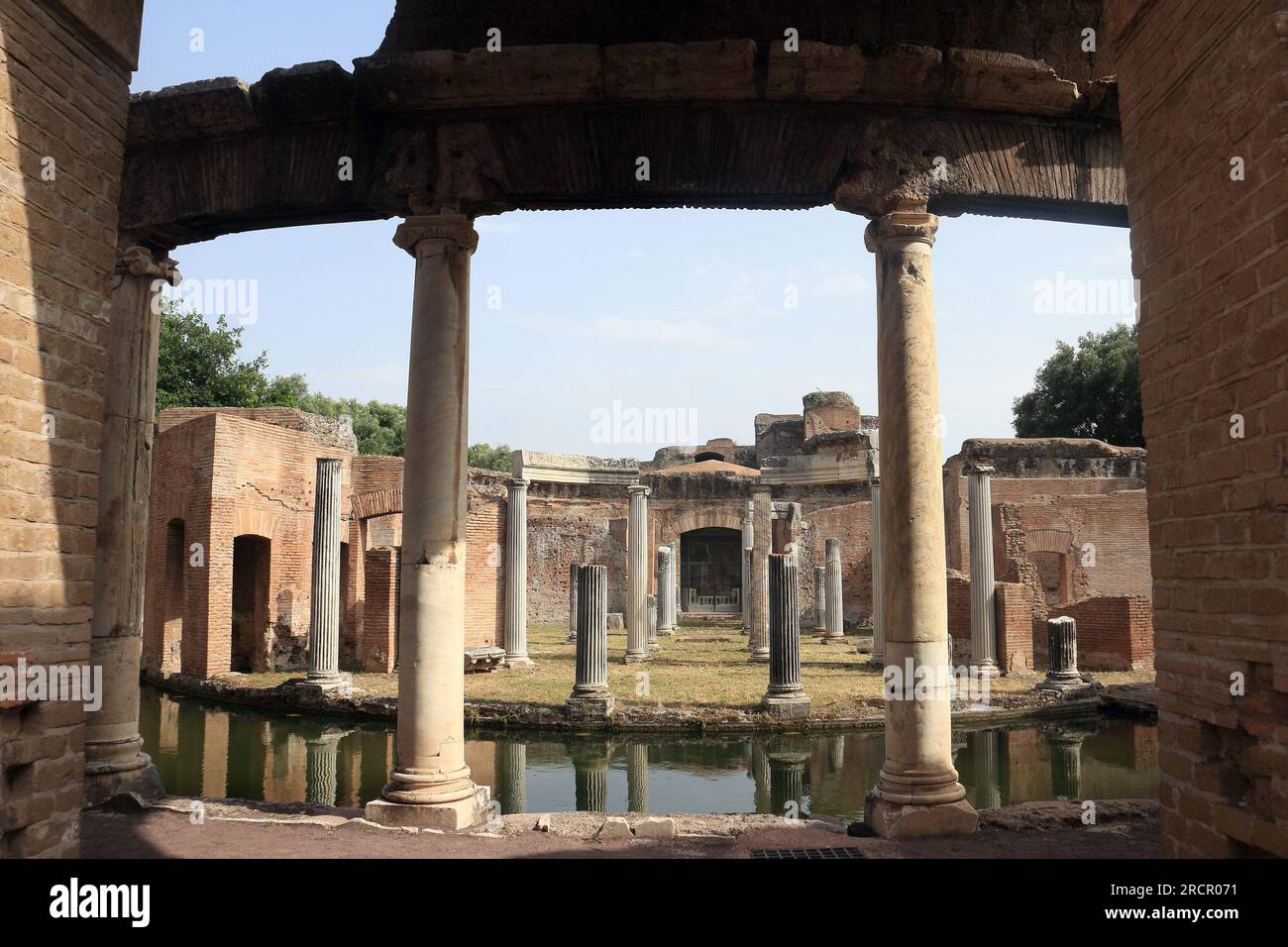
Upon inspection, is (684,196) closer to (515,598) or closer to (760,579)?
(515,598)

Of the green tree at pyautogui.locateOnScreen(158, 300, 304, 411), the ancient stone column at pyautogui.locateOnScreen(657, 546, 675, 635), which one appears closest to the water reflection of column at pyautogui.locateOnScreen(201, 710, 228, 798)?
the ancient stone column at pyautogui.locateOnScreen(657, 546, 675, 635)

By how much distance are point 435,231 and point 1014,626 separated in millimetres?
13549

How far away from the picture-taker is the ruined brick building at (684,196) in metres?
2.79

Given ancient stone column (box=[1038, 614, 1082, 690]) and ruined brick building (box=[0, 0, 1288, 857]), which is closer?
ruined brick building (box=[0, 0, 1288, 857])

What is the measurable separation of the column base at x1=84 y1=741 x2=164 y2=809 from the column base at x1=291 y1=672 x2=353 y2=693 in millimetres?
7395

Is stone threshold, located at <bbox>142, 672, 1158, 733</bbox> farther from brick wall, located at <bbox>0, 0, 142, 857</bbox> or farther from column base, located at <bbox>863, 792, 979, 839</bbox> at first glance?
brick wall, located at <bbox>0, 0, 142, 857</bbox>

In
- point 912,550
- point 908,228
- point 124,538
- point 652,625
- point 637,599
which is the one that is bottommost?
point 652,625

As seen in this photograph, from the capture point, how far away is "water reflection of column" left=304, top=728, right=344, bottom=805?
8125 mm

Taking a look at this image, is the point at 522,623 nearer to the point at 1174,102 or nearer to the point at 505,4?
the point at 505,4

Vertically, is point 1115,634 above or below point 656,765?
above

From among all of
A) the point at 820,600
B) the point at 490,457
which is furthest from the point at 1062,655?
the point at 490,457

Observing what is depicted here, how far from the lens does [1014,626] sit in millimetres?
15742

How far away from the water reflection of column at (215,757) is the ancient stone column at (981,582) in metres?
11.3

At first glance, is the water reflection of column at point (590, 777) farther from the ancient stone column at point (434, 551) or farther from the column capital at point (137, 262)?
the column capital at point (137, 262)
